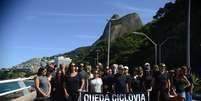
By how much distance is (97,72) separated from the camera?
14320 millimetres

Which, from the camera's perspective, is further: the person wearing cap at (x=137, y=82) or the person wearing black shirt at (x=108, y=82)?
the person wearing black shirt at (x=108, y=82)

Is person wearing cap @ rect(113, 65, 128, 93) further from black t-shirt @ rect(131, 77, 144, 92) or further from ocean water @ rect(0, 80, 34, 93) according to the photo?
ocean water @ rect(0, 80, 34, 93)

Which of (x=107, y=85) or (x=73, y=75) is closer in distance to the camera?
(x=73, y=75)

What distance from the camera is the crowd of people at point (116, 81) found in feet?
44.0

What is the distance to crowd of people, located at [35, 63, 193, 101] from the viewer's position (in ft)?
44.0

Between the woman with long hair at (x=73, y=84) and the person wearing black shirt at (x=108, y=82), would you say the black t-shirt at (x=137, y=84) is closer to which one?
the person wearing black shirt at (x=108, y=82)

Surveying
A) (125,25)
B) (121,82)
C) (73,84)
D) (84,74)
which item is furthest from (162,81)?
(125,25)

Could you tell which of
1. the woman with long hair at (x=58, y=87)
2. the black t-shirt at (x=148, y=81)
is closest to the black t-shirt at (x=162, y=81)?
the black t-shirt at (x=148, y=81)

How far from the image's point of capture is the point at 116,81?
47.0 feet

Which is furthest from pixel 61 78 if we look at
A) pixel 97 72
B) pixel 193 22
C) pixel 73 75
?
pixel 193 22

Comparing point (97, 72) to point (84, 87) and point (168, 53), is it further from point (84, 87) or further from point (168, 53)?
point (168, 53)

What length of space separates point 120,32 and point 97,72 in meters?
177

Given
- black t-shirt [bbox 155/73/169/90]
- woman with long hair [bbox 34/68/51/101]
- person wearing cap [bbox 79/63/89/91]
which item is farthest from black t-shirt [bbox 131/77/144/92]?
woman with long hair [bbox 34/68/51/101]

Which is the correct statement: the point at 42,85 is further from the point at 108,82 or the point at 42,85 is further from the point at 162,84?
the point at 162,84
